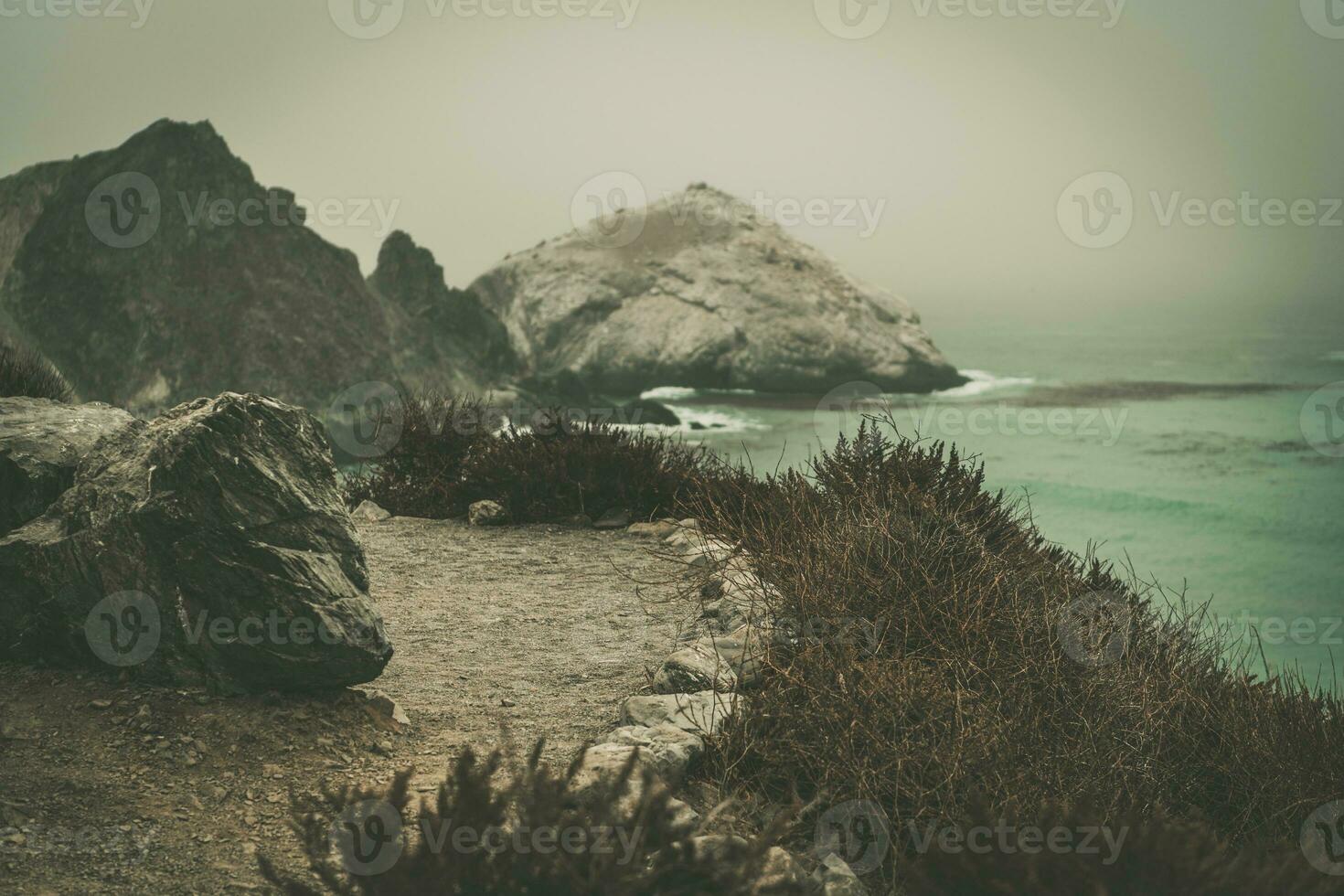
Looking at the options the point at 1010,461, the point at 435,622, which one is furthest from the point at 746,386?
the point at 435,622

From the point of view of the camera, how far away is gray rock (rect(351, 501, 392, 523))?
7.98m

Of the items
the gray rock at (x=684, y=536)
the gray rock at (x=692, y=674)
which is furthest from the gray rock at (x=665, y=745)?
the gray rock at (x=684, y=536)

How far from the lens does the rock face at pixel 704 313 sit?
18250mm

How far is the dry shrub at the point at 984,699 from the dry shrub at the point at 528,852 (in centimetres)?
84

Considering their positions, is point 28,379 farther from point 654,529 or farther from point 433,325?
point 433,325

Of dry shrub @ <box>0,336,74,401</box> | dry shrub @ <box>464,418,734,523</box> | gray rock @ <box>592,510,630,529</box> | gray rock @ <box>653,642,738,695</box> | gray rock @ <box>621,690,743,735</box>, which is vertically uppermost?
dry shrub @ <box>0,336,74,401</box>

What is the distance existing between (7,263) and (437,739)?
46.1ft

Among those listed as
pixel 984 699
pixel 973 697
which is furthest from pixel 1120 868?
pixel 984 699

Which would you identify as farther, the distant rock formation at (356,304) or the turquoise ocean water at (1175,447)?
the distant rock formation at (356,304)

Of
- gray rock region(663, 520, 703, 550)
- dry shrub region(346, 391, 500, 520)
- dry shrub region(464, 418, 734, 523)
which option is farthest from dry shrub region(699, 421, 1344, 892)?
dry shrub region(346, 391, 500, 520)

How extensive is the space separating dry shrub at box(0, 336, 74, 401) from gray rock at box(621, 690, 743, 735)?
13.6 ft

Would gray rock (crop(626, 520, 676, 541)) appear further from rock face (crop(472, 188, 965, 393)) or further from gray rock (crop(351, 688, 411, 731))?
rock face (crop(472, 188, 965, 393))

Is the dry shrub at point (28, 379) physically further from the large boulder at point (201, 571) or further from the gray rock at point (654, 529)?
the gray rock at point (654, 529)

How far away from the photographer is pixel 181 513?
3814 millimetres
